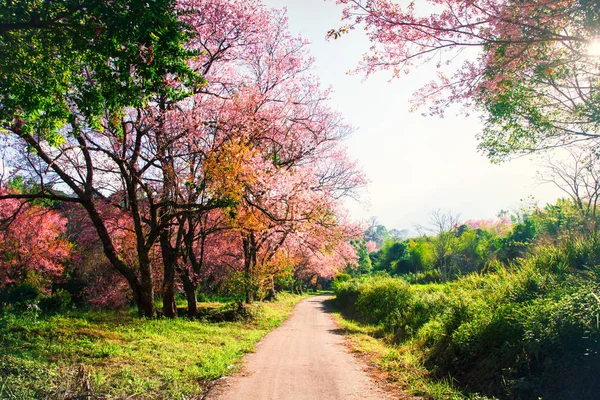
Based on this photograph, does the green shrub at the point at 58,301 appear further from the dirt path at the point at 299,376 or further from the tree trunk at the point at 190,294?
the dirt path at the point at 299,376

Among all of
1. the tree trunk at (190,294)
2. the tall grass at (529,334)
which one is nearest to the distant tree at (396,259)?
the tree trunk at (190,294)

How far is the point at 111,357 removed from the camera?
707 cm

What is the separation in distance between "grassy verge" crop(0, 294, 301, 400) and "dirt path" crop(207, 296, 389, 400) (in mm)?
499

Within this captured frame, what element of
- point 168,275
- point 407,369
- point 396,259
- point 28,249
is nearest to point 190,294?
point 168,275

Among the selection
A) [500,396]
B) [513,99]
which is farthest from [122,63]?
[513,99]

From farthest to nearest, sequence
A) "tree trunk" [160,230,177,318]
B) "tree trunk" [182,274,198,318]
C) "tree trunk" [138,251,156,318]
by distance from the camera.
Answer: "tree trunk" [182,274,198,318]
"tree trunk" [160,230,177,318]
"tree trunk" [138,251,156,318]

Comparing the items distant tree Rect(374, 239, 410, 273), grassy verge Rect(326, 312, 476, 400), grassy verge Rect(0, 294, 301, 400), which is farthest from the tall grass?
distant tree Rect(374, 239, 410, 273)

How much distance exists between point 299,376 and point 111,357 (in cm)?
386

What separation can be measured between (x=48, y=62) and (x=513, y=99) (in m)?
12.8

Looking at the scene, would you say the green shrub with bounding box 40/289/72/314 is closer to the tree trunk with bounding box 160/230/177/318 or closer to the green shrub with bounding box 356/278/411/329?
the tree trunk with bounding box 160/230/177/318

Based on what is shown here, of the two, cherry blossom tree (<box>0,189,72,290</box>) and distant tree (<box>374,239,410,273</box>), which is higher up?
cherry blossom tree (<box>0,189,72,290</box>)

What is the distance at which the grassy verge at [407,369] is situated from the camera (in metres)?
5.77

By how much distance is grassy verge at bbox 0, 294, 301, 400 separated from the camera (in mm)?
4648

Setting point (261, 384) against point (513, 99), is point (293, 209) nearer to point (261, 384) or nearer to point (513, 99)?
point (261, 384)
